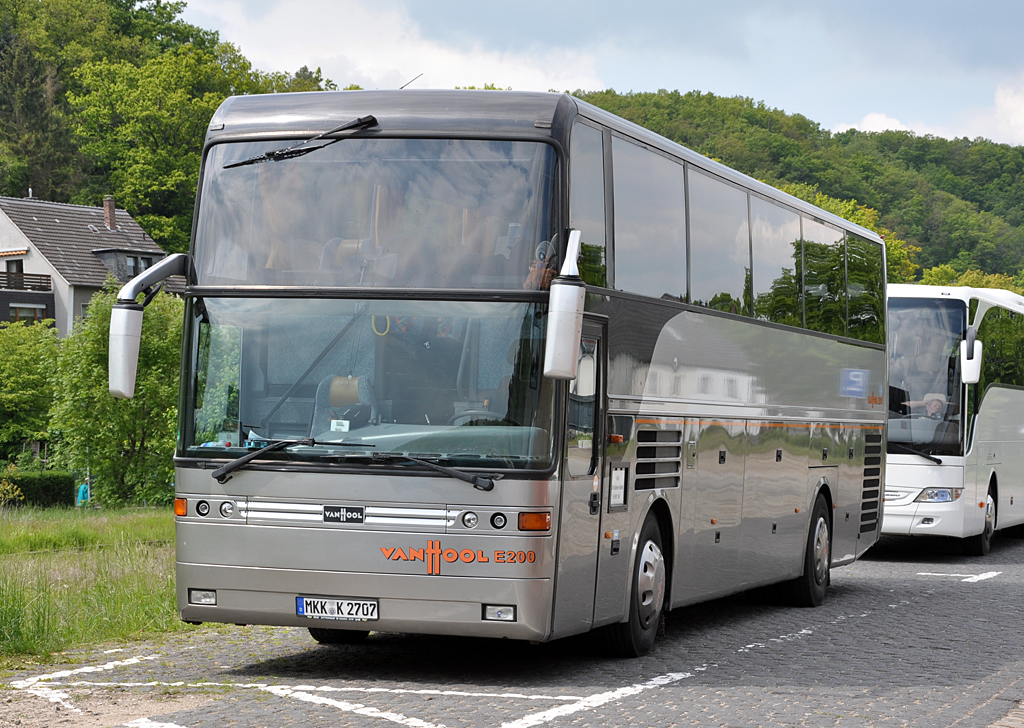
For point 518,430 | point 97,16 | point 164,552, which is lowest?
point 164,552

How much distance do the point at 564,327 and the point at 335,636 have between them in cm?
395

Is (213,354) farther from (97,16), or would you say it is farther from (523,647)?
(97,16)

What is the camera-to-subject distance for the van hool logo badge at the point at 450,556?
882 cm

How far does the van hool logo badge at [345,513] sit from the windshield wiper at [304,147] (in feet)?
7.87

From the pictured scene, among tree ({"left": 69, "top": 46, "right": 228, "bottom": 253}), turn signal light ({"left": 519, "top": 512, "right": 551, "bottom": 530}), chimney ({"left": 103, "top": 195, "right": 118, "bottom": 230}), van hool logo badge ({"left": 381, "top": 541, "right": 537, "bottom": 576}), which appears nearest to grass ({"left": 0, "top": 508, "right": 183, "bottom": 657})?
van hool logo badge ({"left": 381, "top": 541, "right": 537, "bottom": 576})

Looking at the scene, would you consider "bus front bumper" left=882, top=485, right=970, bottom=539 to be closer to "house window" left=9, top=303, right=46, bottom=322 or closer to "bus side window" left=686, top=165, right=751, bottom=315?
"bus side window" left=686, top=165, right=751, bottom=315

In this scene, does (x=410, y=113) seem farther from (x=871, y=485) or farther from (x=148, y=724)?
(x=871, y=485)

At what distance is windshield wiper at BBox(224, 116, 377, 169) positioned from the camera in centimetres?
942

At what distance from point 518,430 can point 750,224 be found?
5437mm

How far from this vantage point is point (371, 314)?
29.8 ft

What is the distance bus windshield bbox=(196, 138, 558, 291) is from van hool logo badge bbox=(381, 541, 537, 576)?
5.50ft

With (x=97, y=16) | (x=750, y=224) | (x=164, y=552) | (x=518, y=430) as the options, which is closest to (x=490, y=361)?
(x=518, y=430)

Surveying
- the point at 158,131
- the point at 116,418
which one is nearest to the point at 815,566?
the point at 116,418

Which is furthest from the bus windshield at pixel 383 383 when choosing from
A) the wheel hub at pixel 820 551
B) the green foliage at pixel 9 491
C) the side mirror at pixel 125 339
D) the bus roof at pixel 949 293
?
the green foliage at pixel 9 491
